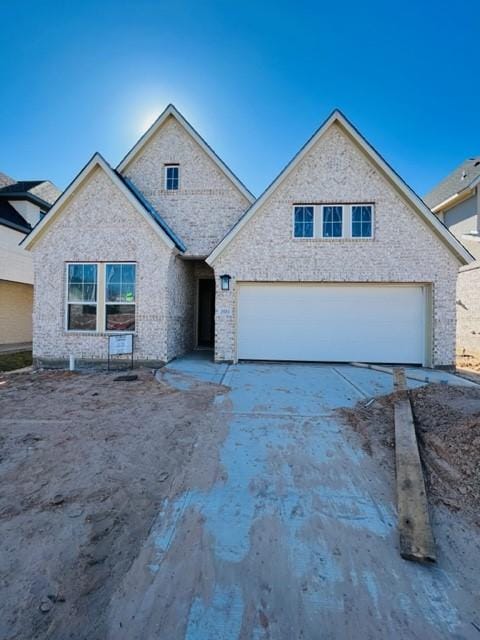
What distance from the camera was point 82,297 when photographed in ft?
32.0

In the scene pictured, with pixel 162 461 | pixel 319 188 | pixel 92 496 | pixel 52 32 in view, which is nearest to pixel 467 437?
pixel 162 461

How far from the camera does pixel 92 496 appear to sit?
313 centimetres

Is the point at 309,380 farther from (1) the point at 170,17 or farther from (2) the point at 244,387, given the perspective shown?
(1) the point at 170,17

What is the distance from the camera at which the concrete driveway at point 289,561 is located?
1.88m

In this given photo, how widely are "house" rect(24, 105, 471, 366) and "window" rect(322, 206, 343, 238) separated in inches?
1.3

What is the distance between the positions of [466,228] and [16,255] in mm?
22657

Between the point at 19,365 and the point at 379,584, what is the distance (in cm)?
1241

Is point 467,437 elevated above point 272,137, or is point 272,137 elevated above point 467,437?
point 272,137

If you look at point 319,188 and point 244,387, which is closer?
point 244,387

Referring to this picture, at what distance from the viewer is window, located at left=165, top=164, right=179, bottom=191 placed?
11.3 m

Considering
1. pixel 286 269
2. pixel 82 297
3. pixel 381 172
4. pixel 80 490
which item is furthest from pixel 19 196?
pixel 80 490

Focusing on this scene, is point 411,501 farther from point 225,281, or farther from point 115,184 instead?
point 115,184

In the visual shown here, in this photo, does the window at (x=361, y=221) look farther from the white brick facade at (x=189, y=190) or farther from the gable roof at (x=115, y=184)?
the gable roof at (x=115, y=184)

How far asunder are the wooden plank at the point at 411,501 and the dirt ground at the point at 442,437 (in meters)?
0.18
